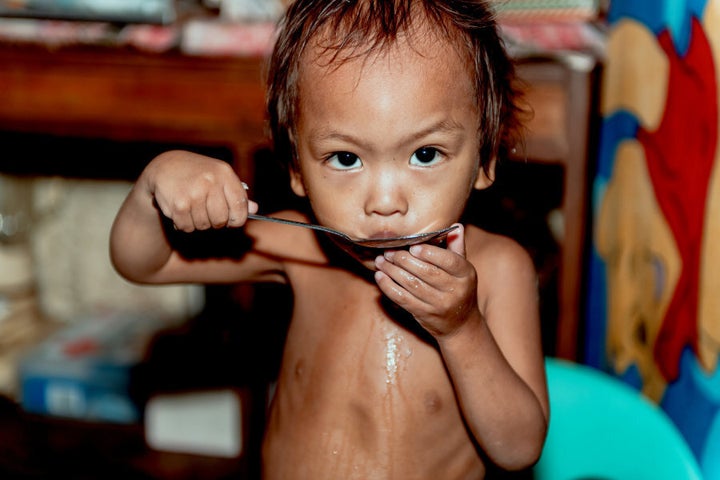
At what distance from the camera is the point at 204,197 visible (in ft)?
2.20

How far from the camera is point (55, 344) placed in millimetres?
1629

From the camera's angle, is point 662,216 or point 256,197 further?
point 256,197

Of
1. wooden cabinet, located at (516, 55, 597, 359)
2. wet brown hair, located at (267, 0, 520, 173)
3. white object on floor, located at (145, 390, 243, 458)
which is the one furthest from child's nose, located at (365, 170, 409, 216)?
white object on floor, located at (145, 390, 243, 458)

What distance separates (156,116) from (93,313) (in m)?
0.67

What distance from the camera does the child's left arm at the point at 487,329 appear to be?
625mm

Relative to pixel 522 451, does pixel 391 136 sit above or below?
above

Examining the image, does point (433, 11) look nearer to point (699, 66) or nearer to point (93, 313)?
point (699, 66)

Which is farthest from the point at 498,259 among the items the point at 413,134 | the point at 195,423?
the point at 195,423

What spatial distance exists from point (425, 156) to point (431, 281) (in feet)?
0.35

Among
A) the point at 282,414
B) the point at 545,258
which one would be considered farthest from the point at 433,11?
the point at 545,258

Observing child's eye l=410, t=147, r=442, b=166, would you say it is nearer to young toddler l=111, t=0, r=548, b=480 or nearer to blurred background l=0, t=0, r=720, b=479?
young toddler l=111, t=0, r=548, b=480

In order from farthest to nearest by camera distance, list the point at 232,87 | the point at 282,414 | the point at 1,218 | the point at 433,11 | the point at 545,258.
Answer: the point at 1,218 → the point at 545,258 → the point at 232,87 → the point at 282,414 → the point at 433,11

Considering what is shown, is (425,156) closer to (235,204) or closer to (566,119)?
(235,204)

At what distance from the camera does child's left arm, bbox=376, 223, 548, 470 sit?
0.63m
